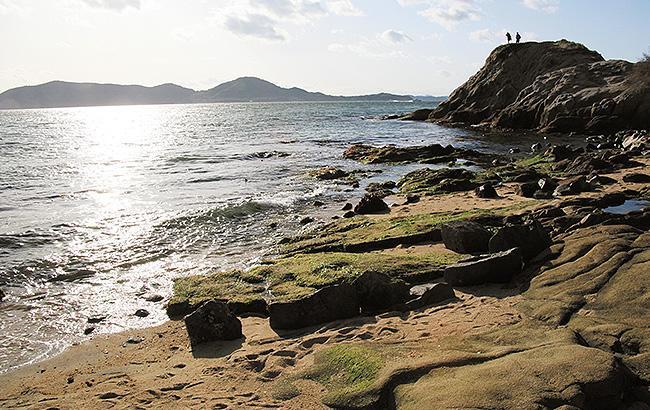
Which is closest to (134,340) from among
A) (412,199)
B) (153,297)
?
(153,297)

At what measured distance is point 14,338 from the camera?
30.3ft

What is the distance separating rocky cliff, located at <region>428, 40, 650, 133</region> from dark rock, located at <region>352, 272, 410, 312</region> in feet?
140

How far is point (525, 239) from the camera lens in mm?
9781

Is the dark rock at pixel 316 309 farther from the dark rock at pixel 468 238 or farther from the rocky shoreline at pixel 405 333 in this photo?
the dark rock at pixel 468 238

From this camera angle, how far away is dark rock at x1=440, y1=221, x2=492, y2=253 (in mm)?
11266

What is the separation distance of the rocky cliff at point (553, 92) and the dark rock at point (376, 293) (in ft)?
140

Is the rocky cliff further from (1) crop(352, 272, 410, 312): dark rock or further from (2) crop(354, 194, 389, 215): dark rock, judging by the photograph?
(1) crop(352, 272, 410, 312): dark rock

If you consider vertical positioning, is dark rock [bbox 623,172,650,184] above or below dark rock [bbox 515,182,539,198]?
above

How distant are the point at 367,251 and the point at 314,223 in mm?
4718

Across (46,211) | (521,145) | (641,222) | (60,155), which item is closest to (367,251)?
(641,222)

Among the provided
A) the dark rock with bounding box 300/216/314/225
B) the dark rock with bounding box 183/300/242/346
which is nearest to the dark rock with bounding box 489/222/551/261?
the dark rock with bounding box 183/300/242/346

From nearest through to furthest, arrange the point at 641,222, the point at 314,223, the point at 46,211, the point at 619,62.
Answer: the point at 641,222 < the point at 314,223 < the point at 46,211 < the point at 619,62

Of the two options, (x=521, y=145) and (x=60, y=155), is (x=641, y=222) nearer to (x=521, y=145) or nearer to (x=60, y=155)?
(x=521, y=145)

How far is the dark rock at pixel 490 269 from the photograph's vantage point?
909cm
